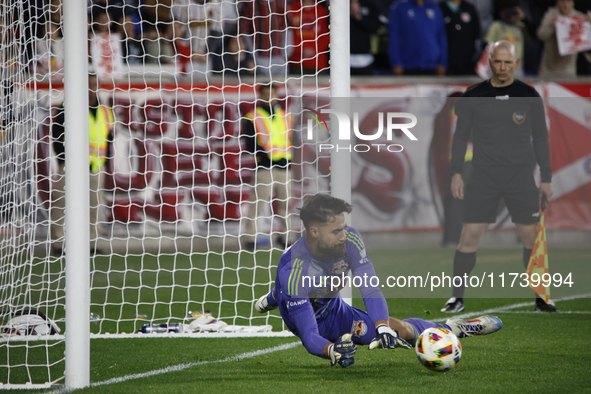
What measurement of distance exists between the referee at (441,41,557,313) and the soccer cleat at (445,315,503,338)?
1609 mm

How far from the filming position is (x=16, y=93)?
546 cm

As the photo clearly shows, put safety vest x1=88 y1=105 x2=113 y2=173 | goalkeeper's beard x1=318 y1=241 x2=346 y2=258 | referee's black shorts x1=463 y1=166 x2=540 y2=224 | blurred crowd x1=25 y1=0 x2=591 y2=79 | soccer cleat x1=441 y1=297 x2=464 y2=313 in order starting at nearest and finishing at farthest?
1. goalkeeper's beard x1=318 y1=241 x2=346 y2=258
2. referee's black shorts x1=463 y1=166 x2=540 y2=224
3. soccer cleat x1=441 y1=297 x2=464 y2=313
4. safety vest x1=88 y1=105 x2=113 y2=173
5. blurred crowd x1=25 y1=0 x2=591 y2=79

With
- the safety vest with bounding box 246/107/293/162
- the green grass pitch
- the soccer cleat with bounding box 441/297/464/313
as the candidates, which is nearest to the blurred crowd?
Answer: the safety vest with bounding box 246/107/293/162

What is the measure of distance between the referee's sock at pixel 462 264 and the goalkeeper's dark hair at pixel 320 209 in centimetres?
242

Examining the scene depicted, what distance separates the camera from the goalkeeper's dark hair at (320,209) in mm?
4504

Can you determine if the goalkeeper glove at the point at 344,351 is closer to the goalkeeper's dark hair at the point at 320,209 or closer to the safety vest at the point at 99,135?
the goalkeeper's dark hair at the point at 320,209

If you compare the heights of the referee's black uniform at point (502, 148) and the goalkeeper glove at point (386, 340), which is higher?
the referee's black uniform at point (502, 148)

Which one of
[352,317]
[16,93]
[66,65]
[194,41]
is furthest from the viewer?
[194,41]

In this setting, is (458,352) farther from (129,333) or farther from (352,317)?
(129,333)

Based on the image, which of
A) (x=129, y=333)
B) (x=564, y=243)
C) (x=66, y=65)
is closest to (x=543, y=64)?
(x=564, y=243)

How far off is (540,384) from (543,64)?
32.9ft

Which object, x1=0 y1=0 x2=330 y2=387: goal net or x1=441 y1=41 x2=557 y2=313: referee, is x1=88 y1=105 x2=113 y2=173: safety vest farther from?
x1=441 y1=41 x2=557 y2=313: referee

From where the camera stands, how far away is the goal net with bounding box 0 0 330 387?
6.29 meters

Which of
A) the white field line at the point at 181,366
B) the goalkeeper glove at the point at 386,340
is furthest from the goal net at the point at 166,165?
the goalkeeper glove at the point at 386,340
